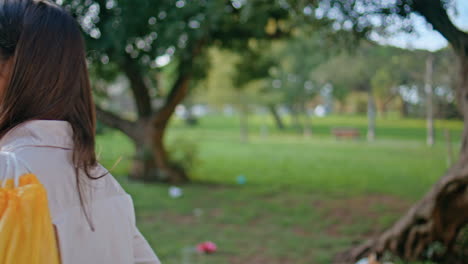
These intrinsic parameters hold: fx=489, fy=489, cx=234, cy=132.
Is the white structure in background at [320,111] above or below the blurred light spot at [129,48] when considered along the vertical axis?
below

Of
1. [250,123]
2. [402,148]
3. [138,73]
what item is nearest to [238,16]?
[138,73]

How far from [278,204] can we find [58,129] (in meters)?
8.46

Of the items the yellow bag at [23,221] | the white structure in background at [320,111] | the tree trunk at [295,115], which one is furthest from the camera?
the white structure in background at [320,111]

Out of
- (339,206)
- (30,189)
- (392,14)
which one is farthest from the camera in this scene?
(339,206)

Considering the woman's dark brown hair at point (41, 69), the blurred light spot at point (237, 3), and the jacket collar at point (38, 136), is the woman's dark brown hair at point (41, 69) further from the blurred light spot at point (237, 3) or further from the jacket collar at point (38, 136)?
the blurred light spot at point (237, 3)

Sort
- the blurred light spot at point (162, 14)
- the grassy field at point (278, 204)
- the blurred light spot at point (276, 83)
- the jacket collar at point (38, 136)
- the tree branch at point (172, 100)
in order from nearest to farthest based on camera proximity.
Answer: the jacket collar at point (38, 136), the grassy field at point (278, 204), the blurred light spot at point (162, 14), the tree branch at point (172, 100), the blurred light spot at point (276, 83)

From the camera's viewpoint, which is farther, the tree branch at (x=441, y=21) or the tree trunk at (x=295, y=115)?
the tree trunk at (x=295, y=115)

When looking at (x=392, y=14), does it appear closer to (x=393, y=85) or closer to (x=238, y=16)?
(x=238, y=16)

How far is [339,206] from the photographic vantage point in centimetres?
920

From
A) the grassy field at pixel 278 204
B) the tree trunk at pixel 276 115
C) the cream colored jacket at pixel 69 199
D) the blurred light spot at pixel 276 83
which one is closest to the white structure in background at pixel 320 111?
the tree trunk at pixel 276 115

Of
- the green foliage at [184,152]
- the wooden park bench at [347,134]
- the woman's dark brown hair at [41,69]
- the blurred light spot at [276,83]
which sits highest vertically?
the blurred light spot at [276,83]

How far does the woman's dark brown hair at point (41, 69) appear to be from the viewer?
1229mm

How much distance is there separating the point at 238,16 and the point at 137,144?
3842mm

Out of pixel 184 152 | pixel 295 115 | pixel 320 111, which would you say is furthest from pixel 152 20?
pixel 320 111
